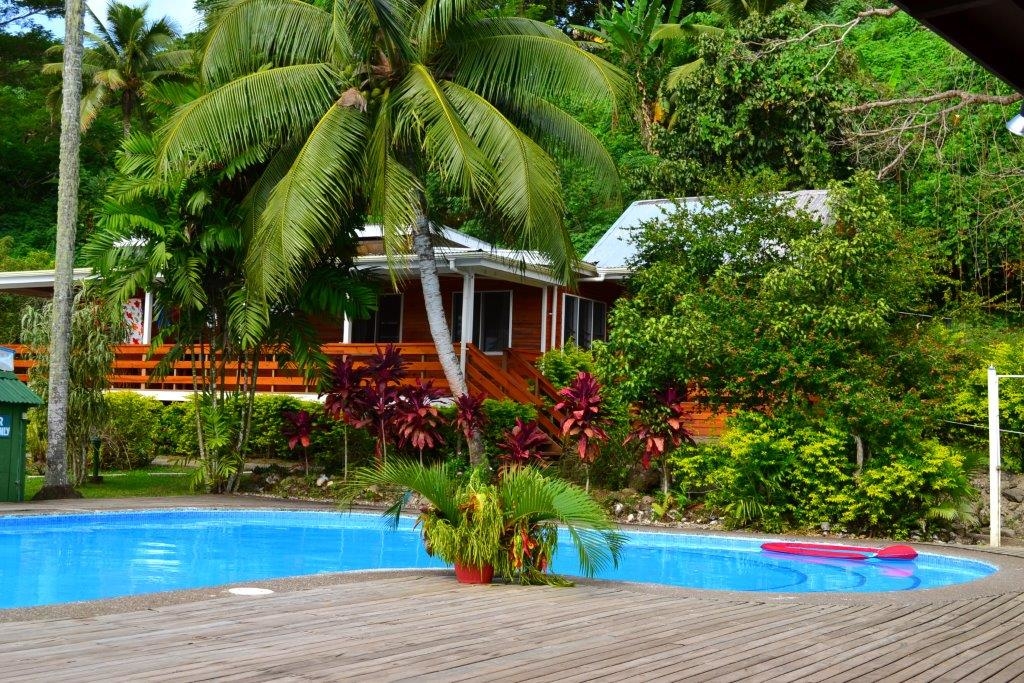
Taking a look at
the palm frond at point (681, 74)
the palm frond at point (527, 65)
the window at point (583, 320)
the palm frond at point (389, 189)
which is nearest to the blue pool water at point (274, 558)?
the palm frond at point (389, 189)

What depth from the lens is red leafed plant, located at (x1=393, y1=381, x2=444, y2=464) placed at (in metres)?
16.7

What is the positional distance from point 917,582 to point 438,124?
8.51 metres

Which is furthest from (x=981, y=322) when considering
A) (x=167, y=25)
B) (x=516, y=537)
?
(x=167, y=25)

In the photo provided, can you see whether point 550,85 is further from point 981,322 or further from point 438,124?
point 981,322

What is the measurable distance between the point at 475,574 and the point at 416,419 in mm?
8242

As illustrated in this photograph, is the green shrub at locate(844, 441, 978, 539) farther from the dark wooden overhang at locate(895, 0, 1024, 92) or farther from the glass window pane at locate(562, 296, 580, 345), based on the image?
the glass window pane at locate(562, 296, 580, 345)

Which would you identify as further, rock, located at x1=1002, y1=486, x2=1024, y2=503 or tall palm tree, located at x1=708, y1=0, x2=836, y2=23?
tall palm tree, located at x1=708, y1=0, x2=836, y2=23

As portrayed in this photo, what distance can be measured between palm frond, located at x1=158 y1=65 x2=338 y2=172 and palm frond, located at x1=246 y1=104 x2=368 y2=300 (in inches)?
21.7

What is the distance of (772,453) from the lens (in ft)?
45.1

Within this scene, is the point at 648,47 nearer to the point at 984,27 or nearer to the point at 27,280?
the point at 27,280

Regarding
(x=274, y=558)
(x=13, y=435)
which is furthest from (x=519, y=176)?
(x=13, y=435)

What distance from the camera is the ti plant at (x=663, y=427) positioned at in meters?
14.9

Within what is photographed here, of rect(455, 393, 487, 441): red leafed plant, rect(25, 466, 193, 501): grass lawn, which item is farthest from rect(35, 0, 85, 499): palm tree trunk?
rect(455, 393, 487, 441): red leafed plant

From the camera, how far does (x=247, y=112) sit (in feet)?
51.6
